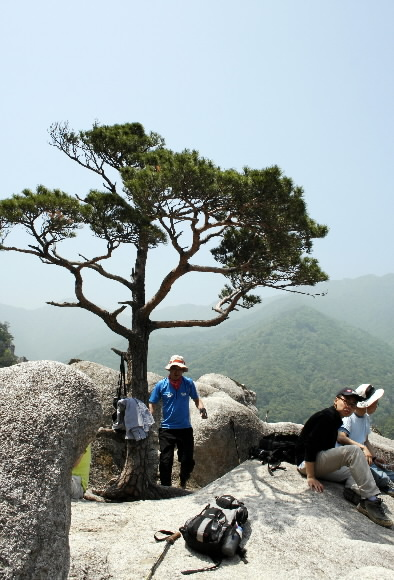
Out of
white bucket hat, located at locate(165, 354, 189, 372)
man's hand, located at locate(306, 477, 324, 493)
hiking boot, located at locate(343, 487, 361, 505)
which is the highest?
white bucket hat, located at locate(165, 354, 189, 372)

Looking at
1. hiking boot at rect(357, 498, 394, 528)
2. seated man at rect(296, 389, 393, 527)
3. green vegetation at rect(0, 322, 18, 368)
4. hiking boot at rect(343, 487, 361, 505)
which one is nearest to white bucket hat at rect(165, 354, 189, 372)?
seated man at rect(296, 389, 393, 527)

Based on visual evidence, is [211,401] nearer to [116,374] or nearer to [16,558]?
[116,374]

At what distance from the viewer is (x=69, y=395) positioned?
408 centimetres

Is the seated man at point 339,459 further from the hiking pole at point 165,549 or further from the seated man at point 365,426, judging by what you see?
the hiking pole at point 165,549

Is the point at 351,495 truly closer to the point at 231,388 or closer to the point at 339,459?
the point at 339,459

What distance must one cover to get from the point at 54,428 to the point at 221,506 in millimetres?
3133

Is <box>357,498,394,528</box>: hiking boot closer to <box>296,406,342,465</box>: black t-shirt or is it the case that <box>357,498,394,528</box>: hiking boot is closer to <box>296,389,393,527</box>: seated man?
<box>296,389,393,527</box>: seated man

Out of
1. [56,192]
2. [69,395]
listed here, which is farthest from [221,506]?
[56,192]

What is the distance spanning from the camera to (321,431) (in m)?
6.85

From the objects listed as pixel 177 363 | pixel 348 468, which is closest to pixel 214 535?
pixel 348 468

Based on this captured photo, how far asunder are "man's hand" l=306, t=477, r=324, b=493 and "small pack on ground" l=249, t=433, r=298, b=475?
0.93 m

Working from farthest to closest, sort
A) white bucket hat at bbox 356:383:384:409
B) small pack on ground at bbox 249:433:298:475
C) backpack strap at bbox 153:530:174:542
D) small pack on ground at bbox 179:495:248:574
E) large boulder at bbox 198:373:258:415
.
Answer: large boulder at bbox 198:373:258:415 → small pack on ground at bbox 249:433:298:475 → white bucket hat at bbox 356:383:384:409 → backpack strap at bbox 153:530:174:542 → small pack on ground at bbox 179:495:248:574

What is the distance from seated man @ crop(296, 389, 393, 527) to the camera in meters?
6.57

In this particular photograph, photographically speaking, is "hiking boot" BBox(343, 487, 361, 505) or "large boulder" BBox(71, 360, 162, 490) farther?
"large boulder" BBox(71, 360, 162, 490)
